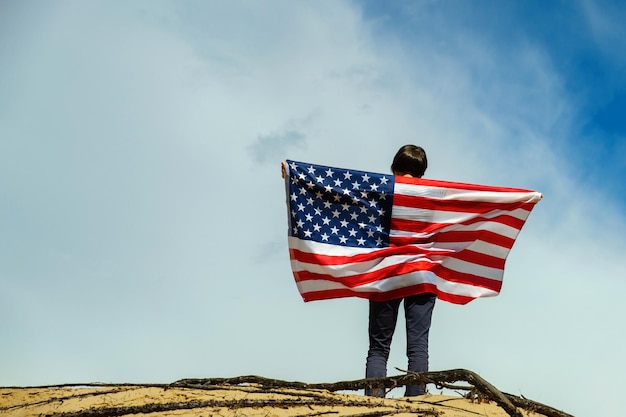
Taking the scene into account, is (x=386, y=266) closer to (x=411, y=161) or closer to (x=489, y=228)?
(x=411, y=161)

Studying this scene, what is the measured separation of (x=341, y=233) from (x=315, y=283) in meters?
0.54

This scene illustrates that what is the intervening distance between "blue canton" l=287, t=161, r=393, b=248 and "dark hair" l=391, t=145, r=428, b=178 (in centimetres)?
20

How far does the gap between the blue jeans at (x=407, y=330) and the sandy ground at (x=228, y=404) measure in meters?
1.29

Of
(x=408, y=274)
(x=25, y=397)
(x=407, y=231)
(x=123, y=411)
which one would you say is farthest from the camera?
(x=407, y=231)

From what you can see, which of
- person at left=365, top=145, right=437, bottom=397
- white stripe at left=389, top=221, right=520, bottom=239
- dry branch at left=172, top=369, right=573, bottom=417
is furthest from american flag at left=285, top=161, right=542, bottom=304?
dry branch at left=172, top=369, right=573, bottom=417

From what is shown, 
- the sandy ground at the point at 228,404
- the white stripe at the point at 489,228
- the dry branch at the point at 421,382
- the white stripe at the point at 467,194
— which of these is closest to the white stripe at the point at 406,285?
the white stripe at the point at 489,228

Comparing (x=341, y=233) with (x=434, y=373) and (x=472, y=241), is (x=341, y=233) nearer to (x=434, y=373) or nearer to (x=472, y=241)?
(x=472, y=241)

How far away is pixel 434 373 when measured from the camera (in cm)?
425

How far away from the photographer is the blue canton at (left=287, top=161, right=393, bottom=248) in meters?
6.68

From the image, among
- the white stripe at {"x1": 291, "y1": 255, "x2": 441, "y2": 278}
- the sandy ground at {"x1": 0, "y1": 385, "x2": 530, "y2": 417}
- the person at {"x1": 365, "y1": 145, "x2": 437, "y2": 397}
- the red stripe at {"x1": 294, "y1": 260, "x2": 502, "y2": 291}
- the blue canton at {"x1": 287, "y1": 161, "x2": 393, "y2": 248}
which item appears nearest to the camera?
the sandy ground at {"x1": 0, "y1": 385, "x2": 530, "y2": 417}

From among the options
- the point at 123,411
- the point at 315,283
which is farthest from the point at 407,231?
the point at 123,411

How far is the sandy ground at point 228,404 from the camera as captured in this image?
3.82 meters

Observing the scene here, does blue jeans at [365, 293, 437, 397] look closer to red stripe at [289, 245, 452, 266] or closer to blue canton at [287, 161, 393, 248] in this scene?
red stripe at [289, 245, 452, 266]

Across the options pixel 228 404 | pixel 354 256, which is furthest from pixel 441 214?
pixel 228 404
